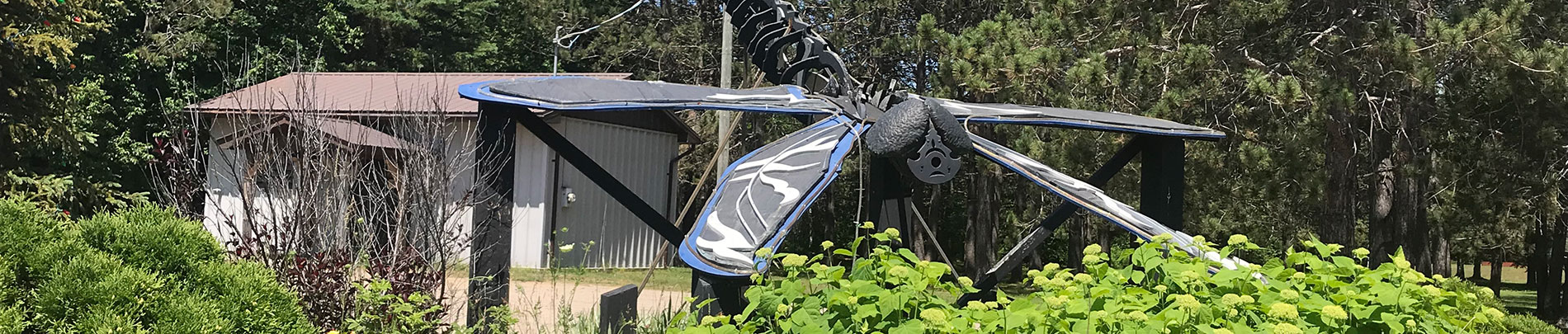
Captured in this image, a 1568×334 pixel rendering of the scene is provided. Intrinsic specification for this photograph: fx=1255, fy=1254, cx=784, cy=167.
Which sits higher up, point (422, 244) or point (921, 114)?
point (921, 114)

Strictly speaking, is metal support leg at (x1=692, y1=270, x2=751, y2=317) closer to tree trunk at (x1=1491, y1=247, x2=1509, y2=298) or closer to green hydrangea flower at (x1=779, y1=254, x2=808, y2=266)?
green hydrangea flower at (x1=779, y1=254, x2=808, y2=266)

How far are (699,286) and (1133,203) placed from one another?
32.0 ft

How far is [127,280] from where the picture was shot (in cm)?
360

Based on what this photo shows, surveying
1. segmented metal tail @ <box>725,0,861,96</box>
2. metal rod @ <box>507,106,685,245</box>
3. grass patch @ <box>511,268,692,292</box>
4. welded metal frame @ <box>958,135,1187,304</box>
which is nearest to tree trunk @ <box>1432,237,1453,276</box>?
grass patch @ <box>511,268,692,292</box>

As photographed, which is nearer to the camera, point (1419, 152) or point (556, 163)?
point (1419, 152)

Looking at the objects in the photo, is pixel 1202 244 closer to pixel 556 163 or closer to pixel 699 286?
pixel 699 286

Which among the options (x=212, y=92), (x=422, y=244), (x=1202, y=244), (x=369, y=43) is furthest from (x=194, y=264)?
(x=369, y=43)

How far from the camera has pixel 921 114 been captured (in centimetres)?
496

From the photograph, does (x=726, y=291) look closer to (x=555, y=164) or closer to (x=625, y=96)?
(x=625, y=96)

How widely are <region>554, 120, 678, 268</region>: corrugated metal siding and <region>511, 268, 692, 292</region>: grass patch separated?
0.42 m

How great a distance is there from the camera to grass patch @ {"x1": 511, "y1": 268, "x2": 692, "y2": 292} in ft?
46.1

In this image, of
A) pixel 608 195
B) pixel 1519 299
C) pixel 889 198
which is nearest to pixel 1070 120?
pixel 889 198

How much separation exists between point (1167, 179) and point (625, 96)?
308 cm

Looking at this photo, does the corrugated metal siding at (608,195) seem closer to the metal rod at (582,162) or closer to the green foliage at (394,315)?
the metal rod at (582,162)
